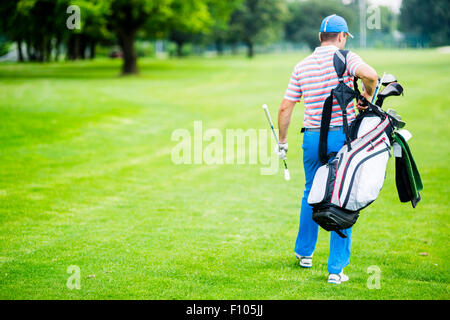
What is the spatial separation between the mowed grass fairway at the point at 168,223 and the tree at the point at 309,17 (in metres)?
78.9

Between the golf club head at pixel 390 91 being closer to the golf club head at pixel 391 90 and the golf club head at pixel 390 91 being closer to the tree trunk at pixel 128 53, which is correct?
the golf club head at pixel 391 90

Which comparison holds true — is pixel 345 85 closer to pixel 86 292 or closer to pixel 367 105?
pixel 367 105

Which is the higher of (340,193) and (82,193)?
(340,193)

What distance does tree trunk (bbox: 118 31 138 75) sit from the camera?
33719 millimetres

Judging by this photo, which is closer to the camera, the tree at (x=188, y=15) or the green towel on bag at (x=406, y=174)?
the green towel on bag at (x=406, y=174)

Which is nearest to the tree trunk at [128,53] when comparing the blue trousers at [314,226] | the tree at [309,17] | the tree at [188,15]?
the tree at [188,15]

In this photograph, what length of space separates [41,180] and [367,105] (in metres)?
7.06

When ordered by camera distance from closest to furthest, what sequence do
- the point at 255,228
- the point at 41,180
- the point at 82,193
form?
1. the point at 255,228
2. the point at 82,193
3. the point at 41,180

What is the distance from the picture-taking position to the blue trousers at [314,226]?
5.09 meters

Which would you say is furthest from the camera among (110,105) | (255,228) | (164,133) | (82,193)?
(110,105)

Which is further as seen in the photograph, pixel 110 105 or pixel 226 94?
pixel 226 94

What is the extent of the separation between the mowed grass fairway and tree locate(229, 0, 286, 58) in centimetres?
6023

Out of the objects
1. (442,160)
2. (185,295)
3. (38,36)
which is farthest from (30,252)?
(38,36)

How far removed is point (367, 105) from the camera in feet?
16.1
